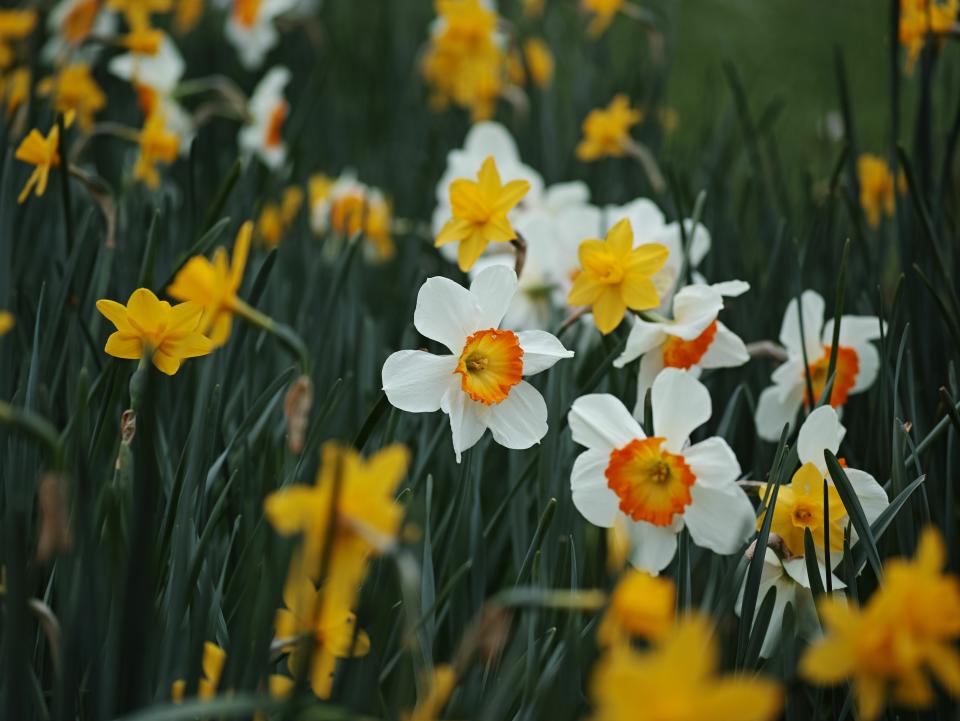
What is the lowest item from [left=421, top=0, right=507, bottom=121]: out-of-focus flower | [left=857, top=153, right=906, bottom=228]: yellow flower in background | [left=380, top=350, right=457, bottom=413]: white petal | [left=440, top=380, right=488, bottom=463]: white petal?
[left=440, top=380, right=488, bottom=463]: white petal

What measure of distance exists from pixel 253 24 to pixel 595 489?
2.26 meters

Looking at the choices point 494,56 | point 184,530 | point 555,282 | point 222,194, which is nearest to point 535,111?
point 494,56

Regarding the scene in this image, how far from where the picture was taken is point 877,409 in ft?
4.40

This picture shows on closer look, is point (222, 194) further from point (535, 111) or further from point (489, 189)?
point (535, 111)

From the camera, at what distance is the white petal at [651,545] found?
999 millimetres

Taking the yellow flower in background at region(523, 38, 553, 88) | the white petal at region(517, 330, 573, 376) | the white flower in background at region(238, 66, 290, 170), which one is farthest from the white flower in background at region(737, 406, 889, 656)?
the yellow flower in background at region(523, 38, 553, 88)

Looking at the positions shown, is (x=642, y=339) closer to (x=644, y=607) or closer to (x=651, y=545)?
(x=651, y=545)

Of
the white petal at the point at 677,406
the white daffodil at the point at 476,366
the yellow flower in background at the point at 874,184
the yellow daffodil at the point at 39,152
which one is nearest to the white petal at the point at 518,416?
the white daffodil at the point at 476,366

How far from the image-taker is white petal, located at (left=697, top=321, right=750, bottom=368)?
1223 mm

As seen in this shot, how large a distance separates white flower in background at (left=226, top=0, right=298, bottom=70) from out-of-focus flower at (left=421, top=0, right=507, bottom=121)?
0.47 metres

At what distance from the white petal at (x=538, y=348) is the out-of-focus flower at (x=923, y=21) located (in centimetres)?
90

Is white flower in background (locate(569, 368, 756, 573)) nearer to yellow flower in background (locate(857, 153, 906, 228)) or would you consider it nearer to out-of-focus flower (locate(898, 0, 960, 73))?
out-of-focus flower (locate(898, 0, 960, 73))

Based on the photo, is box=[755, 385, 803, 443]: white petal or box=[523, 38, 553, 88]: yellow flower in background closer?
box=[755, 385, 803, 443]: white petal

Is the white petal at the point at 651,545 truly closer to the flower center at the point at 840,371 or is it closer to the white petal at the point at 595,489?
the white petal at the point at 595,489
